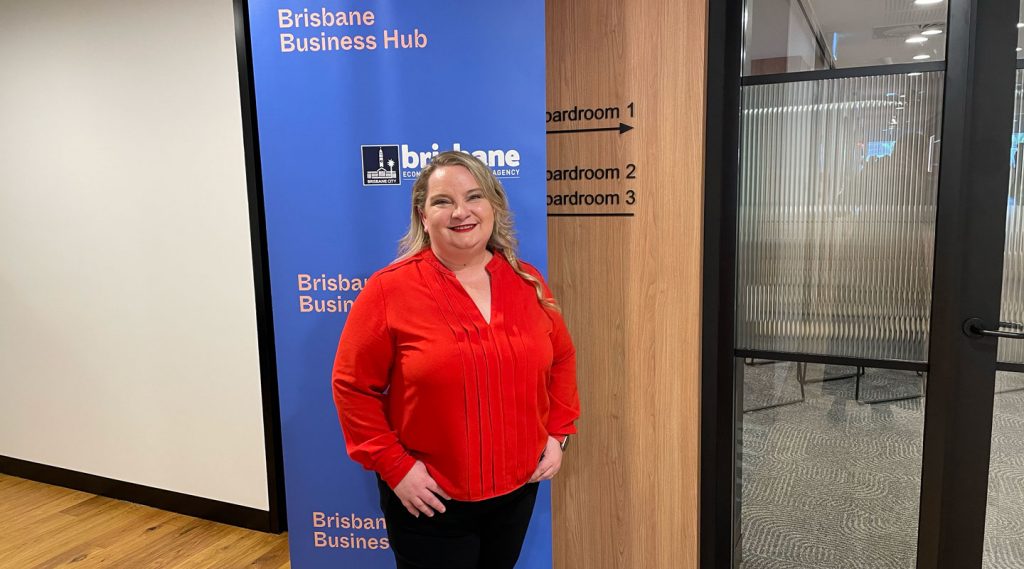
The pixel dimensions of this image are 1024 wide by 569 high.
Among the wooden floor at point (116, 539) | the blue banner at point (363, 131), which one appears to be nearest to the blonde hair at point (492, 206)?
the blue banner at point (363, 131)

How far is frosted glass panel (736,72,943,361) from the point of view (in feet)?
6.32

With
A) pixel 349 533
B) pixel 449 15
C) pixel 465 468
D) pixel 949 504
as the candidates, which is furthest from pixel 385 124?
pixel 949 504

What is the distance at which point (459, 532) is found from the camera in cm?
167

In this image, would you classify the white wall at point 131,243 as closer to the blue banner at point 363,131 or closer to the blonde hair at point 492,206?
the blue banner at point 363,131

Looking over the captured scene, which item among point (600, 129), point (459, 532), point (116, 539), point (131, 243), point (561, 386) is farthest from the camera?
point (131, 243)

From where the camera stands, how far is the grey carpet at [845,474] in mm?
1966

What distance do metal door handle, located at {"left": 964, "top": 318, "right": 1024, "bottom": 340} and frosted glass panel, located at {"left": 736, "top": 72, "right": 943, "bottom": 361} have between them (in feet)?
0.37

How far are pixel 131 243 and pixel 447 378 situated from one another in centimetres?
228

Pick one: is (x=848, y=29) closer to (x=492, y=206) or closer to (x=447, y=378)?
(x=492, y=206)

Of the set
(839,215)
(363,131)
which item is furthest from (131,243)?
(839,215)

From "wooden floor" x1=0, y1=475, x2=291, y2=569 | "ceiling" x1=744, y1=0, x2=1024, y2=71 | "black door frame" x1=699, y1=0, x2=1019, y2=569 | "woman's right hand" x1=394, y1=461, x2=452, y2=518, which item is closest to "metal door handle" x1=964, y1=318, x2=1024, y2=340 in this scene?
"black door frame" x1=699, y1=0, x2=1019, y2=569

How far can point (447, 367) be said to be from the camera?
5.09 ft

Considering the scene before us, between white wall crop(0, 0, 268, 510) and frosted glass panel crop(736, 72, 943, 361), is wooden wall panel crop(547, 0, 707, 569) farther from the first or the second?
white wall crop(0, 0, 268, 510)

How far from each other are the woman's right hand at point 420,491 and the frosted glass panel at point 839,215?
3.81ft
